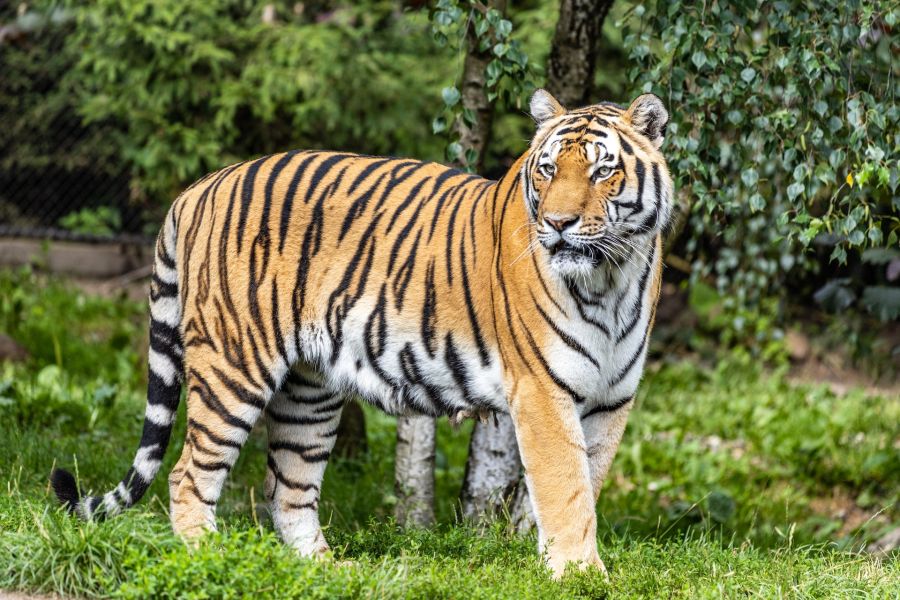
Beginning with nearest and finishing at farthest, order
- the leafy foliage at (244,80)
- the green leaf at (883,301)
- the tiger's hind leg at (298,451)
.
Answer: the tiger's hind leg at (298,451), the green leaf at (883,301), the leafy foliage at (244,80)

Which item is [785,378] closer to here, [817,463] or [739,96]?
[817,463]

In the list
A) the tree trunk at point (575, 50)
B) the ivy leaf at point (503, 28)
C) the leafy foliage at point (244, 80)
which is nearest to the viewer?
the ivy leaf at point (503, 28)

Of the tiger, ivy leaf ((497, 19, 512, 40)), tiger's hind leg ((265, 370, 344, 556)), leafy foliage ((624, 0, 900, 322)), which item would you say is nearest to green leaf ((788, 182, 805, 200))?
leafy foliage ((624, 0, 900, 322))

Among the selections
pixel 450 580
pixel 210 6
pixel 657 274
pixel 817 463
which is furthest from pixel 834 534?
pixel 210 6

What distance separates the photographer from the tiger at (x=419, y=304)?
13.2 ft

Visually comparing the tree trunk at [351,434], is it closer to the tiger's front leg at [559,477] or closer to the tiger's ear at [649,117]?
the tiger's front leg at [559,477]

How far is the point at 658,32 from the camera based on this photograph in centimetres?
457

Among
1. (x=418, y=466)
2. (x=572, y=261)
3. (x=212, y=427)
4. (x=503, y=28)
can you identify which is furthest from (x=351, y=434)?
(x=572, y=261)

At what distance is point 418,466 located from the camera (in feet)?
18.2

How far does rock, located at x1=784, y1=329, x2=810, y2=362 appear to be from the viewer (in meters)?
9.91

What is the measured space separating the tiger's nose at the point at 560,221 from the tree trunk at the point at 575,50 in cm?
171

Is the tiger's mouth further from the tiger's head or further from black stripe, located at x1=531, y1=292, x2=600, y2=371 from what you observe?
black stripe, located at x1=531, y1=292, x2=600, y2=371

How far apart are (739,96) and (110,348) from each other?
5296mm

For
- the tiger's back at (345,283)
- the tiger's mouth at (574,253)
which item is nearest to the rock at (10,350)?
the tiger's back at (345,283)
